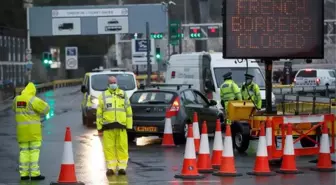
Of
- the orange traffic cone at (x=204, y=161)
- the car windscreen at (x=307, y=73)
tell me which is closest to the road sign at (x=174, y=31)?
the car windscreen at (x=307, y=73)

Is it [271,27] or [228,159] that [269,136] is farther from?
[271,27]

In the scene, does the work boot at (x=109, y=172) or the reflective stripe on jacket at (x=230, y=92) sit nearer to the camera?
the work boot at (x=109, y=172)

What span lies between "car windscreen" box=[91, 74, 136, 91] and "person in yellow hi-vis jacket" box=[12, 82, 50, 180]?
45.7 feet

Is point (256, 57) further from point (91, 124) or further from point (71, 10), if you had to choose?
point (71, 10)

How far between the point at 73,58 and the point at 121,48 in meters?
16.4

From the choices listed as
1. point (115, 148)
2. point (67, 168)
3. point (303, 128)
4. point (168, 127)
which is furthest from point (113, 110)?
point (168, 127)

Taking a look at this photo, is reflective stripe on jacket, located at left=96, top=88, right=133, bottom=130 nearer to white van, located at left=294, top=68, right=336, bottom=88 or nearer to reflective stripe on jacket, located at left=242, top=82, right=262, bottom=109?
reflective stripe on jacket, located at left=242, top=82, right=262, bottom=109

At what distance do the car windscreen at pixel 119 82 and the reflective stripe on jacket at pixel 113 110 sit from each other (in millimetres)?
13399

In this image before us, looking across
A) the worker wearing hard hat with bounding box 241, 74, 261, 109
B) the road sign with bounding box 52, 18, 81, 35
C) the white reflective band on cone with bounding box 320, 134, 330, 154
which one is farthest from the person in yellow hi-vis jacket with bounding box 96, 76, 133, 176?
the road sign with bounding box 52, 18, 81, 35

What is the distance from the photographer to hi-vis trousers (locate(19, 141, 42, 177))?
1320 centimetres

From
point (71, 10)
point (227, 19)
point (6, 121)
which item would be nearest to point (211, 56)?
point (6, 121)

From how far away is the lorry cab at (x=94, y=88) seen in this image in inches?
1050

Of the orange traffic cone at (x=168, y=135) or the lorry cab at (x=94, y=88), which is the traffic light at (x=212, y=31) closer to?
the lorry cab at (x=94, y=88)

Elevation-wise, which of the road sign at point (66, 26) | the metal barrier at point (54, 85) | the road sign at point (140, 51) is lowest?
the metal barrier at point (54, 85)
